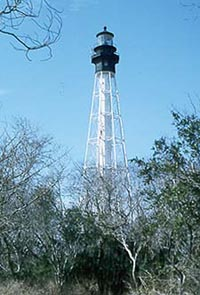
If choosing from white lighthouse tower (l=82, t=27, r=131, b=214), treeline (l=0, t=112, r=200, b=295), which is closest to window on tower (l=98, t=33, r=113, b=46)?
white lighthouse tower (l=82, t=27, r=131, b=214)

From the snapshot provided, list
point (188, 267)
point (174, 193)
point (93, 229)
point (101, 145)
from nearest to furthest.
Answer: point (174, 193) → point (188, 267) → point (93, 229) → point (101, 145)

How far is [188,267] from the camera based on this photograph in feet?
31.2

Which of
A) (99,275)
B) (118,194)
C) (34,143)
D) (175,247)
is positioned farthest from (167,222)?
(99,275)

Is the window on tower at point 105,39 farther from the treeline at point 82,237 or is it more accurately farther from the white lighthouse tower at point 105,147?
the treeline at point 82,237

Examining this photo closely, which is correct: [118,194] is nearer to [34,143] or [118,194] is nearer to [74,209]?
[74,209]

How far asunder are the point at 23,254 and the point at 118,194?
3.82 m

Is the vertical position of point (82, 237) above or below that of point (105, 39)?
below

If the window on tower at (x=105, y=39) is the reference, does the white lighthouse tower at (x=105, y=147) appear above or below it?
below

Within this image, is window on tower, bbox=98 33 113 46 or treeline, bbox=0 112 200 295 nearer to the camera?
treeline, bbox=0 112 200 295

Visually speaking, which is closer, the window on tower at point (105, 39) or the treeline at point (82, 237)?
the treeline at point (82, 237)

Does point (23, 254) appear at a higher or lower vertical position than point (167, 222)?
higher

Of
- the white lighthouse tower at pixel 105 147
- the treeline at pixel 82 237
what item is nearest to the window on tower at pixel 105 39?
the white lighthouse tower at pixel 105 147

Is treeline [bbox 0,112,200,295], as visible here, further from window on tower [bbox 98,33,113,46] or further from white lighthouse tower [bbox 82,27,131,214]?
window on tower [bbox 98,33,113,46]

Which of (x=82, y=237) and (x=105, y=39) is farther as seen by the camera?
(x=105, y=39)
